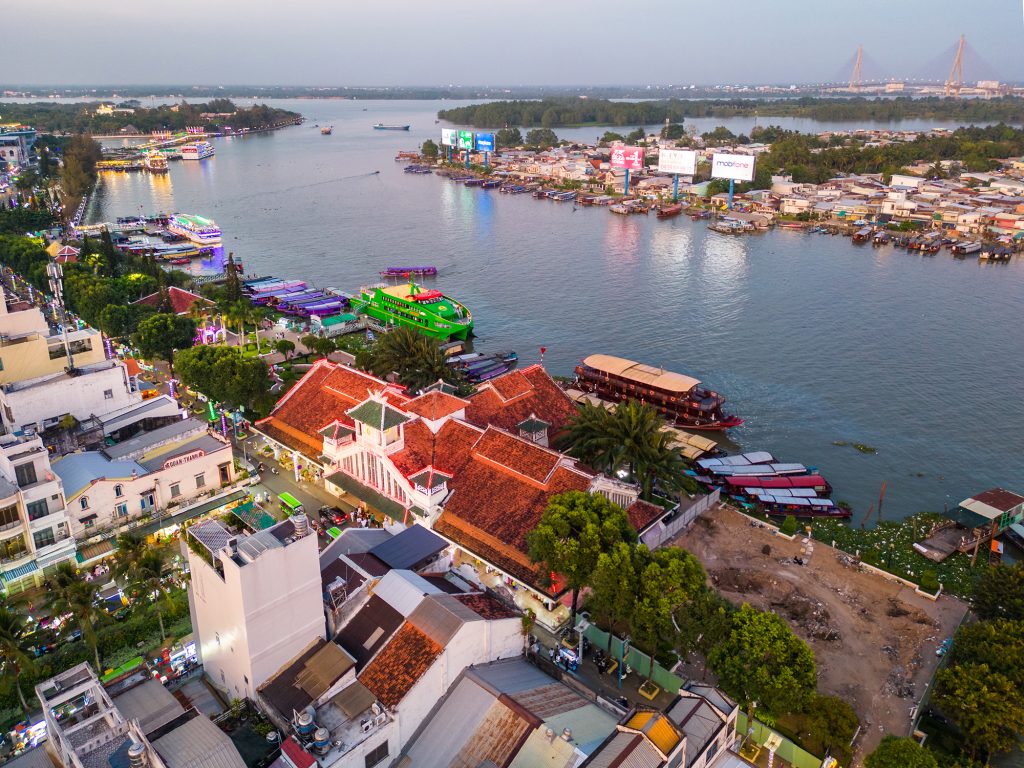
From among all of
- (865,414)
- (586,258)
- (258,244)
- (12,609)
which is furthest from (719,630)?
(258,244)

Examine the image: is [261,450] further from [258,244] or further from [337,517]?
[258,244]

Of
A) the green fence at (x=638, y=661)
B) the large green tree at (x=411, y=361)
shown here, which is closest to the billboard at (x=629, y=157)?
the large green tree at (x=411, y=361)

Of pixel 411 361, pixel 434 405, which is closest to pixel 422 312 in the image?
pixel 411 361

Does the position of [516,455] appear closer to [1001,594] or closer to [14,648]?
[1001,594]

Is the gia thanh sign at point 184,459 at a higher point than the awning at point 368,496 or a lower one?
higher

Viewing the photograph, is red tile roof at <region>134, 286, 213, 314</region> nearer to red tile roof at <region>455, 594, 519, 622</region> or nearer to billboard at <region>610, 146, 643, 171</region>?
red tile roof at <region>455, 594, 519, 622</region>

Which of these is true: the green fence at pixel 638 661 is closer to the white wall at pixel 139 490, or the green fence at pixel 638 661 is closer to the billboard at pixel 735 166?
the white wall at pixel 139 490
